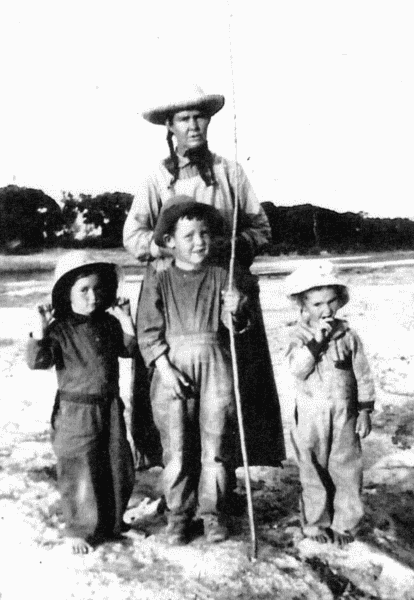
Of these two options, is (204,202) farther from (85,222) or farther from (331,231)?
(331,231)

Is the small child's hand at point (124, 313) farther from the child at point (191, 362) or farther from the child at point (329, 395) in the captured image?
the child at point (329, 395)

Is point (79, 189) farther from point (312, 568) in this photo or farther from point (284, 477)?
point (312, 568)

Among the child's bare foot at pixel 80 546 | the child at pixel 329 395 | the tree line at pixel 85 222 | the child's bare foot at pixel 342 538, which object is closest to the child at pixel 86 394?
the child's bare foot at pixel 80 546

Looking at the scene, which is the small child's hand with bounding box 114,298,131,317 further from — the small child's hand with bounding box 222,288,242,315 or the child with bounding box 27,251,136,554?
the small child's hand with bounding box 222,288,242,315

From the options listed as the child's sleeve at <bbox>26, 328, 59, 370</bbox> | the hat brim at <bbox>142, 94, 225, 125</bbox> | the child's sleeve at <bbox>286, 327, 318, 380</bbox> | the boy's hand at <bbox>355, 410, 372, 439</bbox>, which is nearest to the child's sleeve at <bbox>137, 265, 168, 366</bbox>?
the child's sleeve at <bbox>26, 328, 59, 370</bbox>

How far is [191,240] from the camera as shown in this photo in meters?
1.92

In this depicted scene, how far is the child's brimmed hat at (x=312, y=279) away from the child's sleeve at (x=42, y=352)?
0.63 meters

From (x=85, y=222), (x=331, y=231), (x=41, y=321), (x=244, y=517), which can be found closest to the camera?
(x=41, y=321)

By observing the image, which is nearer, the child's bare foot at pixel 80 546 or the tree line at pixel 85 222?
the child's bare foot at pixel 80 546

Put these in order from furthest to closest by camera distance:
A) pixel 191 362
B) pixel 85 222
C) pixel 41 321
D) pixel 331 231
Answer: pixel 331 231 < pixel 85 222 < pixel 191 362 < pixel 41 321

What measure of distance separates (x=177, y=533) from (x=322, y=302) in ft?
2.38

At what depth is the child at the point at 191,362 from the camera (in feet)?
6.32

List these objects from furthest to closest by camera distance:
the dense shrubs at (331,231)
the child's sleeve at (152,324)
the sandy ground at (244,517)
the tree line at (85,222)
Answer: the dense shrubs at (331,231)
the tree line at (85,222)
the child's sleeve at (152,324)
the sandy ground at (244,517)

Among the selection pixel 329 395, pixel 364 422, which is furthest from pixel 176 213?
pixel 364 422
